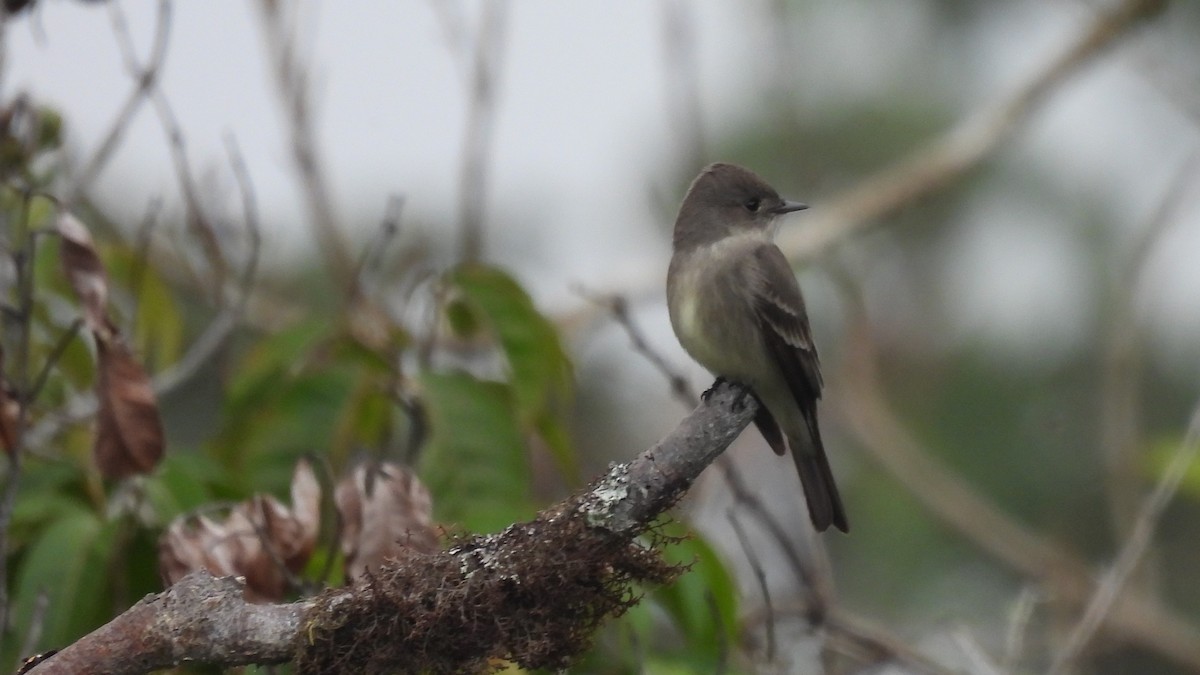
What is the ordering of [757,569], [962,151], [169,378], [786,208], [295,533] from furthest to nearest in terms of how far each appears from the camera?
[962,151] < [786,208] < [169,378] < [757,569] < [295,533]

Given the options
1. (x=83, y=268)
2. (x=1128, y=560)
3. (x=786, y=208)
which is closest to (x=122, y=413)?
(x=83, y=268)

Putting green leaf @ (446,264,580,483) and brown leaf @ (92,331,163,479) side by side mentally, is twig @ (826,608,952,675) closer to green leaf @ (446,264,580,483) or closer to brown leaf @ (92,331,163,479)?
green leaf @ (446,264,580,483)

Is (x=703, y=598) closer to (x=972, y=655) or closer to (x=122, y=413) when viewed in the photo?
(x=972, y=655)

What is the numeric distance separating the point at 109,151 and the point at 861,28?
9.79 metres

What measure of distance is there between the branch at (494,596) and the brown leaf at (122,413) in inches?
39.1

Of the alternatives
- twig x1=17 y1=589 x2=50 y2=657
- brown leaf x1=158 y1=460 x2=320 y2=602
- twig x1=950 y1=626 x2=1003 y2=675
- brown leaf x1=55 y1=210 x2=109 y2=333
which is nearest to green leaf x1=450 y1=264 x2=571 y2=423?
brown leaf x1=158 y1=460 x2=320 y2=602

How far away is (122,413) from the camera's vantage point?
3.52m

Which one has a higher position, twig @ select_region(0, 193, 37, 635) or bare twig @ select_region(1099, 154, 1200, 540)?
twig @ select_region(0, 193, 37, 635)

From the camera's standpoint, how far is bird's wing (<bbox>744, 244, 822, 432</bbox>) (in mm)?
4516

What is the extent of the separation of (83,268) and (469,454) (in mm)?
1098

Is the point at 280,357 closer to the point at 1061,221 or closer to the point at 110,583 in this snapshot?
the point at 110,583

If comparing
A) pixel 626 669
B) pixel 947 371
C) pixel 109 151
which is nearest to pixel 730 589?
pixel 626 669

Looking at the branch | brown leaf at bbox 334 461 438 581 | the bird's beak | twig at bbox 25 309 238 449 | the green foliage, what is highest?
twig at bbox 25 309 238 449

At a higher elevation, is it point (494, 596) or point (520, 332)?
point (520, 332)
